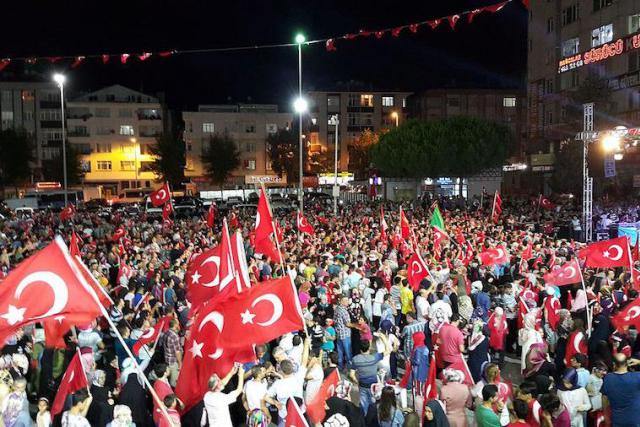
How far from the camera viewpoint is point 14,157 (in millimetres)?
65938

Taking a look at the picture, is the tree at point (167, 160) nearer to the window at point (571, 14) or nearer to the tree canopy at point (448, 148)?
the tree canopy at point (448, 148)

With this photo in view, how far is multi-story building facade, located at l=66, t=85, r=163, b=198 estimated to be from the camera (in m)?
75.1

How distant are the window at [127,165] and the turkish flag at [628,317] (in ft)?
237

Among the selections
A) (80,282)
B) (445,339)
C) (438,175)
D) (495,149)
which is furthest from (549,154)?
(80,282)

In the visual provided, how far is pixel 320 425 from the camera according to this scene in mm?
6254

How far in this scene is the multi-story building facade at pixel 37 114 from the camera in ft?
246

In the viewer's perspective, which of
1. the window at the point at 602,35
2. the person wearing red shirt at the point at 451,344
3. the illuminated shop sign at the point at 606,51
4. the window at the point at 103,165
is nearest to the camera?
the person wearing red shirt at the point at 451,344

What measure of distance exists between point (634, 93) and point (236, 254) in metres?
43.0

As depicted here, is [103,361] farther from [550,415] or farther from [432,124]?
[432,124]

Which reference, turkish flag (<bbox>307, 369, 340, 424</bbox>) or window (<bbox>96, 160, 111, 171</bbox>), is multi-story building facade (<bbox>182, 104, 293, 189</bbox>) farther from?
turkish flag (<bbox>307, 369, 340, 424</bbox>)

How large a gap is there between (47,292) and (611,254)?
10.7 metres

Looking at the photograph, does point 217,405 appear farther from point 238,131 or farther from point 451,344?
point 238,131

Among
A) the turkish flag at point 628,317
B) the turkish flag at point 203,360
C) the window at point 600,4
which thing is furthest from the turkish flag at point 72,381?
the window at point 600,4

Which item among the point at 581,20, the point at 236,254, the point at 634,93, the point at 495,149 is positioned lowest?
the point at 236,254
